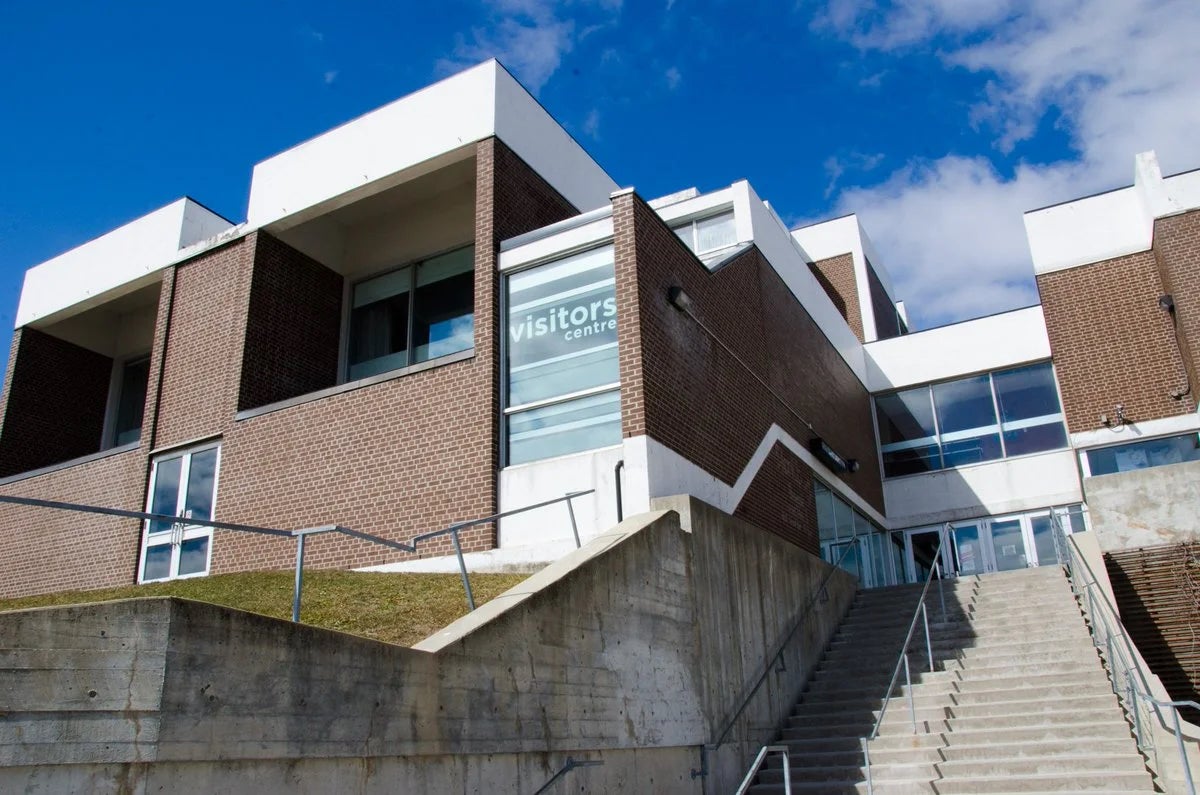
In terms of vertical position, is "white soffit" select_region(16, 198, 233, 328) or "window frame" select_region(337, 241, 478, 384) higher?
"white soffit" select_region(16, 198, 233, 328)

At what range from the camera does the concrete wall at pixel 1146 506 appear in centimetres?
1446

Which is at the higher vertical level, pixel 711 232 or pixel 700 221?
pixel 700 221

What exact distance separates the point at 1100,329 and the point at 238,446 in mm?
17112

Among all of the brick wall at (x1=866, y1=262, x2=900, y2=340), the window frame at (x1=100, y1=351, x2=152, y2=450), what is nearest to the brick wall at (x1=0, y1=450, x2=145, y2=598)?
the window frame at (x1=100, y1=351, x2=152, y2=450)

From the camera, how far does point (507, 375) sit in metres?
13.1

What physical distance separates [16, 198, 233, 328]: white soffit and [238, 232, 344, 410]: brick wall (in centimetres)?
219

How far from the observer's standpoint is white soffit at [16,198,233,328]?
18.3 m

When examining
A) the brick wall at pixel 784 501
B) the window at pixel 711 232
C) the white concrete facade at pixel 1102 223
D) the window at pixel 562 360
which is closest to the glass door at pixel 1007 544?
the white concrete facade at pixel 1102 223

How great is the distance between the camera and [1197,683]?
13.8 metres

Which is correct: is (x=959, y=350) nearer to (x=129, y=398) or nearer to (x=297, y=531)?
(x=129, y=398)

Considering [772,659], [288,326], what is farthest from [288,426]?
[772,659]

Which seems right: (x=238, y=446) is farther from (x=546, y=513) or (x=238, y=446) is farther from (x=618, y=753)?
(x=618, y=753)

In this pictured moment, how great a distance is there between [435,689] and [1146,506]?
483 inches

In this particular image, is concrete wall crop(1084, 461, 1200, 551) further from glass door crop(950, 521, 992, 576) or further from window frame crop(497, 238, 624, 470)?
window frame crop(497, 238, 624, 470)
